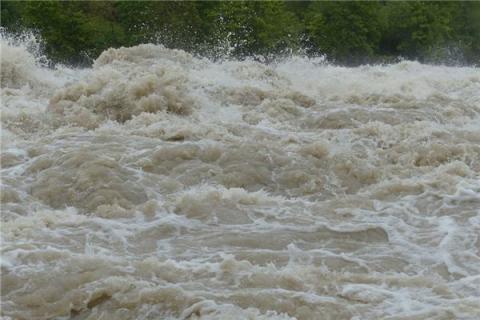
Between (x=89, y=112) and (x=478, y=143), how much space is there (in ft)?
18.8

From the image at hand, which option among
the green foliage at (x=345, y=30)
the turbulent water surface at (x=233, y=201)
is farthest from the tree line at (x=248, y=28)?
the turbulent water surface at (x=233, y=201)

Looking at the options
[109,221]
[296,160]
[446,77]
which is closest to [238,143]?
[296,160]

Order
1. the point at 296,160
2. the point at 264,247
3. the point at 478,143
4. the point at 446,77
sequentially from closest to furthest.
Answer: the point at 264,247, the point at 296,160, the point at 478,143, the point at 446,77

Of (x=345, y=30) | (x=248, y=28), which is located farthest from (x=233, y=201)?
(x=345, y=30)

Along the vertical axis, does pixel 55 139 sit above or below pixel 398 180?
above

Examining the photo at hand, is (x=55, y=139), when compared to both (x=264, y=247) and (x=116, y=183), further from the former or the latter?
(x=264, y=247)

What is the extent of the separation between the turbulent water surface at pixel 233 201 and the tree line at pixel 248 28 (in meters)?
13.3

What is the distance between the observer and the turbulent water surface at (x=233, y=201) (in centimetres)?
550

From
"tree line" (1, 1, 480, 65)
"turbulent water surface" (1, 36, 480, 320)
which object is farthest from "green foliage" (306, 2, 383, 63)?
"turbulent water surface" (1, 36, 480, 320)

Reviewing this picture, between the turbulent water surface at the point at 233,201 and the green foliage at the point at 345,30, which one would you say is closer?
the turbulent water surface at the point at 233,201

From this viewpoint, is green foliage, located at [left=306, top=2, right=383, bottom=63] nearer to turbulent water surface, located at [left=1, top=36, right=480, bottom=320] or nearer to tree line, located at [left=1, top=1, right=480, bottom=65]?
tree line, located at [left=1, top=1, right=480, bottom=65]

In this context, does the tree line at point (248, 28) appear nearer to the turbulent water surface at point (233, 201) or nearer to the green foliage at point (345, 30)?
the green foliage at point (345, 30)

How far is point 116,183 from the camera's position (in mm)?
7848

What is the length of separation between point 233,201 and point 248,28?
2131 centimetres
